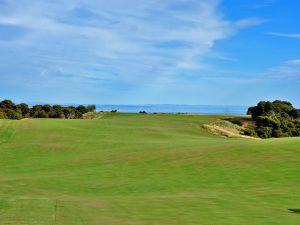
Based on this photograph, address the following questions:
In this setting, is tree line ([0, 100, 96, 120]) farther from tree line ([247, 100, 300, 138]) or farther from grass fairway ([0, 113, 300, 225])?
grass fairway ([0, 113, 300, 225])

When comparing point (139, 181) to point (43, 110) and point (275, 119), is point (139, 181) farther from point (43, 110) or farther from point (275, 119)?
point (43, 110)

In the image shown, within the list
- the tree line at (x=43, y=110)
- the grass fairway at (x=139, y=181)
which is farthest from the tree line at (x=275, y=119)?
the tree line at (x=43, y=110)

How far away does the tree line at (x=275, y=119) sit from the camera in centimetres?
8075

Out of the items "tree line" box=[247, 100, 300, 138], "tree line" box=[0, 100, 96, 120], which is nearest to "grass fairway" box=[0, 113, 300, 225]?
"tree line" box=[247, 100, 300, 138]

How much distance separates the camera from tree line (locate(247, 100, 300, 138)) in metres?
80.8

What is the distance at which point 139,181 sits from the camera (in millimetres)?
27047

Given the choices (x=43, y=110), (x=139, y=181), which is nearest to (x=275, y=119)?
(x=43, y=110)

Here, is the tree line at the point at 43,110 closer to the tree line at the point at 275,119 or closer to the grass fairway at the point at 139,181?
the tree line at the point at 275,119

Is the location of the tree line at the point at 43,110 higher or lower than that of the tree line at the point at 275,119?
higher

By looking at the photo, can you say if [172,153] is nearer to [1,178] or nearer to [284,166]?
[284,166]

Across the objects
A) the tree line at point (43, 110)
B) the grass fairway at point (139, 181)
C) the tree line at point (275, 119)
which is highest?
the tree line at point (43, 110)

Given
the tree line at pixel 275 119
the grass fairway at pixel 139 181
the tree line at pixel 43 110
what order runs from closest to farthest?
the grass fairway at pixel 139 181, the tree line at pixel 275 119, the tree line at pixel 43 110

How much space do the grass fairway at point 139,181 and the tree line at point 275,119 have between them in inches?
1296

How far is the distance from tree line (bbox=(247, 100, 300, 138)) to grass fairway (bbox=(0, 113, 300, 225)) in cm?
3293
